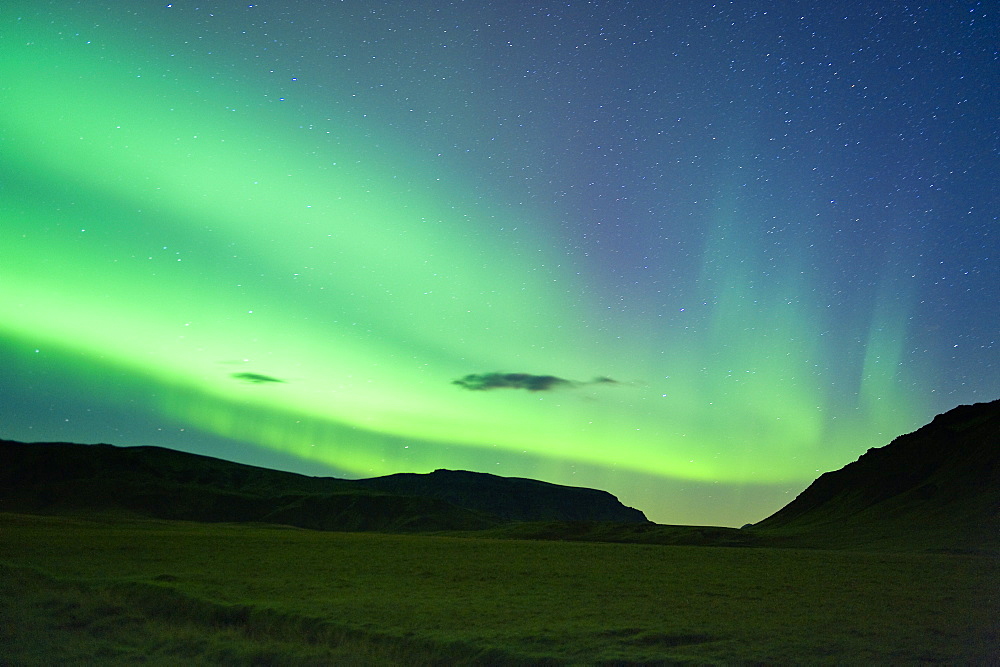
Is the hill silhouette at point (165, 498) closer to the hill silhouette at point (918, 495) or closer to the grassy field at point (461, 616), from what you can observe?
the hill silhouette at point (918, 495)

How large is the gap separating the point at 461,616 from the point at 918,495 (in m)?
128

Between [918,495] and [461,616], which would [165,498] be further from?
[461,616]

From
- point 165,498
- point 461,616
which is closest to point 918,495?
point 461,616

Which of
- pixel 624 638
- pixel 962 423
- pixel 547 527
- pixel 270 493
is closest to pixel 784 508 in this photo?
pixel 962 423

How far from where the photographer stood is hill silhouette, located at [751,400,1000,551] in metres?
97.6

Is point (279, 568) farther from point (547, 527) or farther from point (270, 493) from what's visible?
point (270, 493)

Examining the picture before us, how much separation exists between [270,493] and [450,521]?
57938 mm

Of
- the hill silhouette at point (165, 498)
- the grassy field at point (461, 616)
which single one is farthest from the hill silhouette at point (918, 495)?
the hill silhouette at point (165, 498)

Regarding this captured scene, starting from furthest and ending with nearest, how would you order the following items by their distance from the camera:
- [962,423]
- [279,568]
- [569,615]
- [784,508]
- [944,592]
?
[784,508]
[962,423]
[279,568]
[944,592]
[569,615]

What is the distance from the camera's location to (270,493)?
650 ft

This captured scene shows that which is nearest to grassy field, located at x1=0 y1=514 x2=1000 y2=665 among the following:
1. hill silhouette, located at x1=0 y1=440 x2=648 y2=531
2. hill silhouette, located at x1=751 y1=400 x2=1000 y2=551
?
hill silhouette, located at x1=751 y1=400 x2=1000 y2=551

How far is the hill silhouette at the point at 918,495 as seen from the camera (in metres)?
97.6

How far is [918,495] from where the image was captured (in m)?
123

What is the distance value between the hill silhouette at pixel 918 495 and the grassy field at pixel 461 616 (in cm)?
6916
